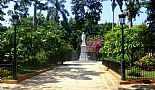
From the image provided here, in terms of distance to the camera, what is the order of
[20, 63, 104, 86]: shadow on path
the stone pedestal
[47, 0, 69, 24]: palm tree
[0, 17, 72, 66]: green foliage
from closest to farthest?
[20, 63, 104, 86]: shadow on path
[0, 17, 72, 66]: green foliage
the stone pedestal
[47, 0, 69, 24]: palm tree

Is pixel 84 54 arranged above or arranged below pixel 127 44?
below

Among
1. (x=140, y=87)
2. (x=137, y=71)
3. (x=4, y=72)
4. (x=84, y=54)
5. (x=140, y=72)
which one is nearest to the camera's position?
(x=140, y=87)

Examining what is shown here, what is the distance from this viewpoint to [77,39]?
254 feet

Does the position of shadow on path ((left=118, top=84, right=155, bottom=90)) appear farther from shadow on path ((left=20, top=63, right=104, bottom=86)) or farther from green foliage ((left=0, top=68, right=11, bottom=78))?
green foliage ((left=0, top=68, right=11, bottom=78))

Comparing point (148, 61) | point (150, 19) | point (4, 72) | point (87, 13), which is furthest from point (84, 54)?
point (150, 19)

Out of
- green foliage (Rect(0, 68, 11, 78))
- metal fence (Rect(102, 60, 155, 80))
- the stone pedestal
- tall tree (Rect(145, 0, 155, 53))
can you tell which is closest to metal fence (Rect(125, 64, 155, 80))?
metal fence (Rect(102, 60, 155, 80))

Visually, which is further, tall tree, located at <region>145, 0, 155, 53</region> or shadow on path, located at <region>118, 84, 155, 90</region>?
tall tree, located at <region>145, 0, 155, 53</region>

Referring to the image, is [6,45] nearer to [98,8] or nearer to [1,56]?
[1,56]

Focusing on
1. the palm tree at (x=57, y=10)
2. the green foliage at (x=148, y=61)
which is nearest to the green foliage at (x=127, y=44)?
the green foliage at (x=148, y=61)

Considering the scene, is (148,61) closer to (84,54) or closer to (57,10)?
(84,54)

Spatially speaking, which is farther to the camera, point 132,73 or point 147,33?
point 132,73

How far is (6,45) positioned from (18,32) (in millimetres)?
2419

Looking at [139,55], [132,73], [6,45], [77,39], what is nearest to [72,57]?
[77,39]

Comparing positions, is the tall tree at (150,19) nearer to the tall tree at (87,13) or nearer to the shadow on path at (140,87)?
the shadow on path at (140,87)
